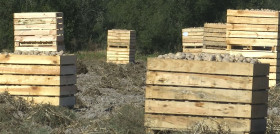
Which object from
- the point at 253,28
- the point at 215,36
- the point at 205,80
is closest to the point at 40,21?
the point at 215,36

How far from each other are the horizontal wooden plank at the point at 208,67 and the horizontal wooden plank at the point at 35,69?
9.13ft

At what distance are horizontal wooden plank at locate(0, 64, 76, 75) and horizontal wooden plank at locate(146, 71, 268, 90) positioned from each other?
276 centimetres

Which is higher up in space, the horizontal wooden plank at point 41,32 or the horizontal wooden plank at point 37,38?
the horizontal wooden plank at point 41,32

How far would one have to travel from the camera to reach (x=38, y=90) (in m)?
11.2

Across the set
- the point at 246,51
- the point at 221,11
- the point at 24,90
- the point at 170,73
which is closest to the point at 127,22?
the point at 221,11

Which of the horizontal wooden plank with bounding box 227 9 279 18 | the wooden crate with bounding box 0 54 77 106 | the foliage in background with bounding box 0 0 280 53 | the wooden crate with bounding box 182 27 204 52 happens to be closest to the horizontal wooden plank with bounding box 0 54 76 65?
the wooden crate with bounding box 0 54 77 106

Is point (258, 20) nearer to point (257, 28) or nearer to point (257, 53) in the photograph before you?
point (257, 28)

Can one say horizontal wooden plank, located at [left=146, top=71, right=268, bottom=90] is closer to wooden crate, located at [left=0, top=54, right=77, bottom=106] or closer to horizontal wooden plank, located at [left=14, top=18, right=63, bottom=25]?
wooden crate, located at [left=0, top=54, right=77, bottom=106]

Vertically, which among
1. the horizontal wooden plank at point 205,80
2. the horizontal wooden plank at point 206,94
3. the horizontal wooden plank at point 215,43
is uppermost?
the horizontal wooden plank at point 215,43

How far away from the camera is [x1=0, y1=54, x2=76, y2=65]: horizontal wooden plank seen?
11.1 metres

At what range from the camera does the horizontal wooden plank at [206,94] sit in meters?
8.55

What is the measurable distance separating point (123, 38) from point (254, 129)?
19.2 metres

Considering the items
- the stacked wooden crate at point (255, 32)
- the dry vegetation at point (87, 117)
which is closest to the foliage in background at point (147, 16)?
the stacked wooden crate at point (255, 32)

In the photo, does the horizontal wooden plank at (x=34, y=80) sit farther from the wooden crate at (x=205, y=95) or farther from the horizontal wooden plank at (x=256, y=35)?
the horizontal wooden plank at (x=256, y=35)
